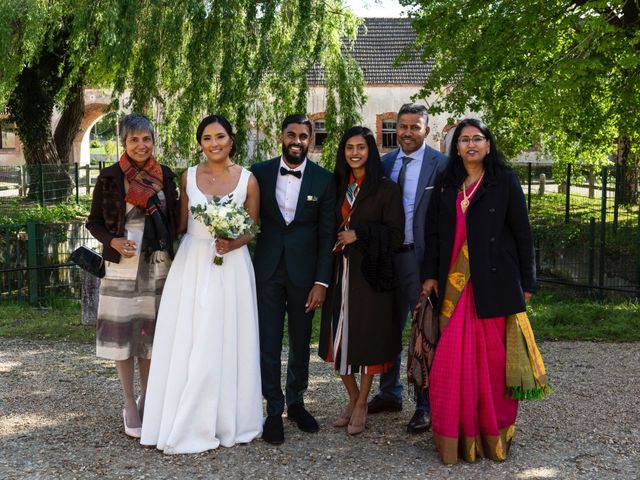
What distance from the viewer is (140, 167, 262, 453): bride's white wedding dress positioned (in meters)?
5.26

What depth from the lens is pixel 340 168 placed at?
5.62 metres

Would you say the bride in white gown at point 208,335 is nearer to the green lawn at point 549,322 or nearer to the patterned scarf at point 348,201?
the patterned scarf at point 348,201

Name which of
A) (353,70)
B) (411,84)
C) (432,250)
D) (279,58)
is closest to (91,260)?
(432,250)

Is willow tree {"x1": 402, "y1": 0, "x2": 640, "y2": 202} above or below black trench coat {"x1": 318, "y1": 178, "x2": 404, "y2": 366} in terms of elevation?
above

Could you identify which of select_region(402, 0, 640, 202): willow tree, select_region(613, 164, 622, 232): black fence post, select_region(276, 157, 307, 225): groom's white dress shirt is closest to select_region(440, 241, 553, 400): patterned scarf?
select_region(276, 157, 307, 225): groom's white dress shirt

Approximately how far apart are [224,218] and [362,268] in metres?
1.05

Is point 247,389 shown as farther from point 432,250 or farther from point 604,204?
point 604,204

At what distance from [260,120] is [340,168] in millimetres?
5405

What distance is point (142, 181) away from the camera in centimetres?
535

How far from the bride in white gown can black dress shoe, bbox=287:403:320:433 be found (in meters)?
0.36

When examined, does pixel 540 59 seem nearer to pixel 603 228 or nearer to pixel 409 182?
pixel 603 228

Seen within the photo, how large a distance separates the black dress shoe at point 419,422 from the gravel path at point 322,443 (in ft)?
0.24

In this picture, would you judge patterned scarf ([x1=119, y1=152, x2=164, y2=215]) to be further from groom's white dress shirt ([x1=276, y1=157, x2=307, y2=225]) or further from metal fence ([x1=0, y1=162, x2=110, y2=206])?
metal fence ([x1=0, y1=162, x2=110, y2=206])

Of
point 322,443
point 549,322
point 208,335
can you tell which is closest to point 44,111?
point 549,322
